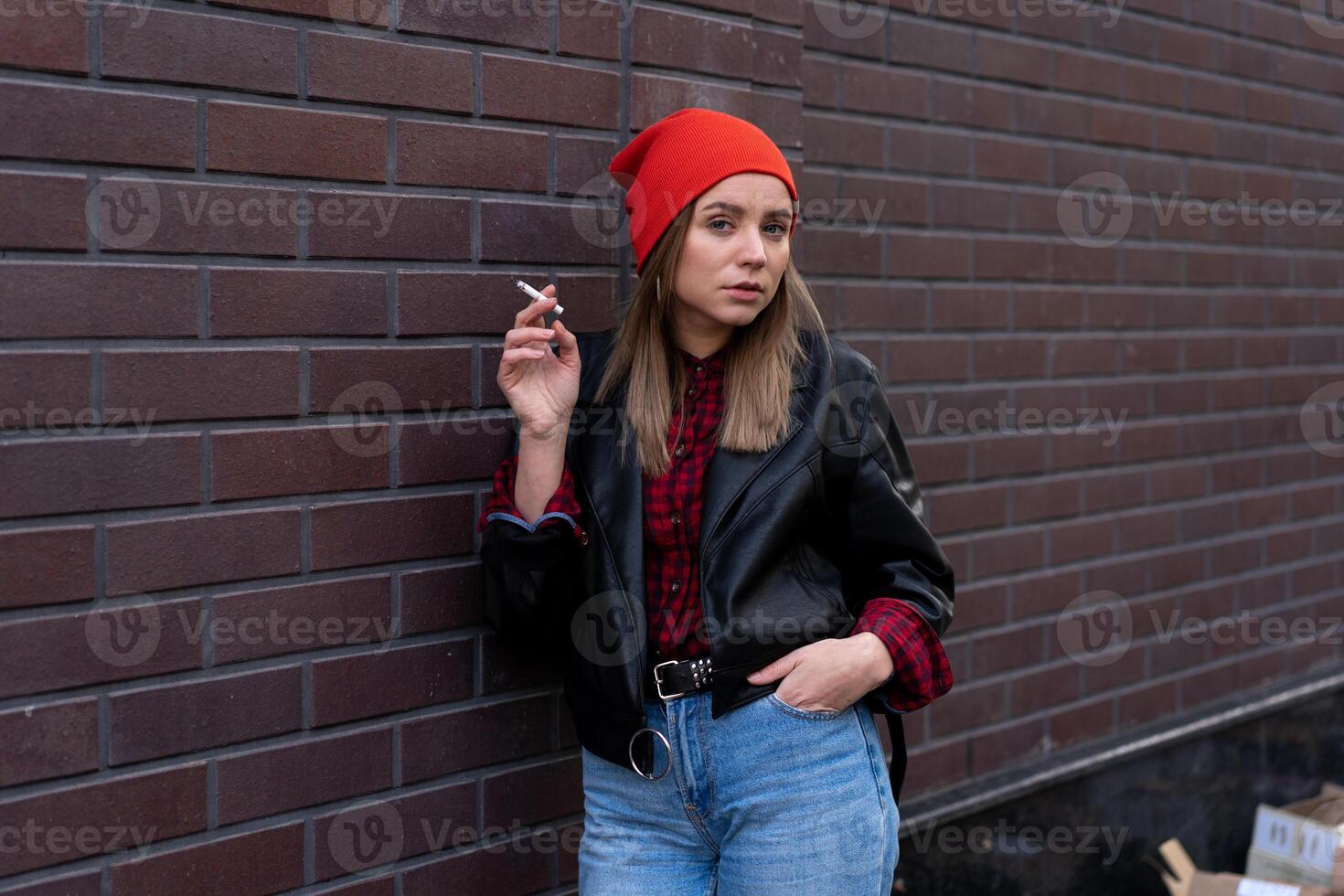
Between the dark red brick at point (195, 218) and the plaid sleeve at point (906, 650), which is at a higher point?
Answer: the dark red brick at point (195, 218)

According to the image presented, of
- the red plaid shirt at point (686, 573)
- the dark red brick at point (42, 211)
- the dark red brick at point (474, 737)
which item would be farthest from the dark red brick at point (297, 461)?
the dark red brick at point (474, 737)

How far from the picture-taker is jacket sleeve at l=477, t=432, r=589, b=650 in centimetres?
241

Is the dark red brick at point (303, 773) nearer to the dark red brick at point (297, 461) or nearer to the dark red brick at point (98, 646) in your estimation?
the dark red brick at point (98, 646)

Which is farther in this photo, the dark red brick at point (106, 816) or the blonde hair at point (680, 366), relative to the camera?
the blonde hair at point (680, 366)

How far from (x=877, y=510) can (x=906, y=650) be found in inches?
10.3

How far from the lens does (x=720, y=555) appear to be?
93.8 inches

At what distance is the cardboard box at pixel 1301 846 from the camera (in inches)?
169

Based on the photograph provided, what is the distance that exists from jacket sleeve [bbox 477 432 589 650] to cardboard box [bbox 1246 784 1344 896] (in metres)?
2.99

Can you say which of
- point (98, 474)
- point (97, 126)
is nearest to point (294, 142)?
point (97, 126)

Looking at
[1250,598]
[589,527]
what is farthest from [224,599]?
[1250,598]

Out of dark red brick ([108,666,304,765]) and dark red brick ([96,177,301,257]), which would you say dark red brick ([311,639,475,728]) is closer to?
dark red brick ([108,666,304,765])

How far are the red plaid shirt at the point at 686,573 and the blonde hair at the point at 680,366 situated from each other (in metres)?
0.04

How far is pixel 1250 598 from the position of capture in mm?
5203

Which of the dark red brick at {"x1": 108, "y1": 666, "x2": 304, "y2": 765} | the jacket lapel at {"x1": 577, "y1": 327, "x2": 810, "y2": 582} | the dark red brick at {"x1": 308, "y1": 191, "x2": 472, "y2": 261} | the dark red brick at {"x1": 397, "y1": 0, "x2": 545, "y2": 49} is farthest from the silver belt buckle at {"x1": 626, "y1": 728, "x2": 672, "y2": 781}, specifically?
the dark red brick at {"x1": 397, "y1": 0, "x2": 545, "y2": 49}
